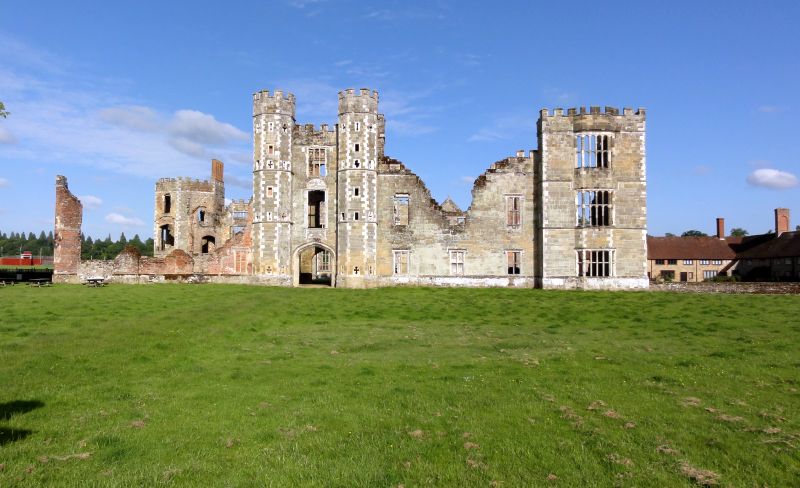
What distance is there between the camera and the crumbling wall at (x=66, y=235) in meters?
44.2

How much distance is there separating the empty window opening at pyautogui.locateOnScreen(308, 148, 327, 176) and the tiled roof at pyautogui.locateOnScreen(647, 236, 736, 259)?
4999 cm

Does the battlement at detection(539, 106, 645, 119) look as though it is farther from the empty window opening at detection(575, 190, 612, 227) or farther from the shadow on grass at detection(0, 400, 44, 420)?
the shadow on grass at detection(0, 400, 44, 420)

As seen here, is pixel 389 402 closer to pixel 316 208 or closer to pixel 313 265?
pixel 316 208

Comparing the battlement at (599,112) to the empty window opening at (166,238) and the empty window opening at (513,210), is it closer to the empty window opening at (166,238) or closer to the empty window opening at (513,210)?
the empty window opening at (513,210)

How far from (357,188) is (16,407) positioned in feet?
111

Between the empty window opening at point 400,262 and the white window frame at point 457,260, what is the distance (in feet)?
12.0

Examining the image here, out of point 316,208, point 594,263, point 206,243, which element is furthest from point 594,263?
point 206,243

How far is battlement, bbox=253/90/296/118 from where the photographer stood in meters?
44.1

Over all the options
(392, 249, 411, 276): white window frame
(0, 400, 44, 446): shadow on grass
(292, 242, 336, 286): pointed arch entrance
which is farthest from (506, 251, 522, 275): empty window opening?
(0, 400, 44, 446): shadow on grass

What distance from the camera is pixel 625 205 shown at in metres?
41.9

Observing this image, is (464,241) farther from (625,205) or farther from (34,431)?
(34,431)

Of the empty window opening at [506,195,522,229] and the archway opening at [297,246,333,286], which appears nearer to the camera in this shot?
the empty window opening at [506,195,522,229]

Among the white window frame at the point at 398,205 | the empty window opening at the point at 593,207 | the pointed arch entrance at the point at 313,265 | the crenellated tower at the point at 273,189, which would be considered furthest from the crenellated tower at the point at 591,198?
the crenellated tower at the point at 273,189

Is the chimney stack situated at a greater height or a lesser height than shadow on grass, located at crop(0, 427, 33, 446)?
greater
